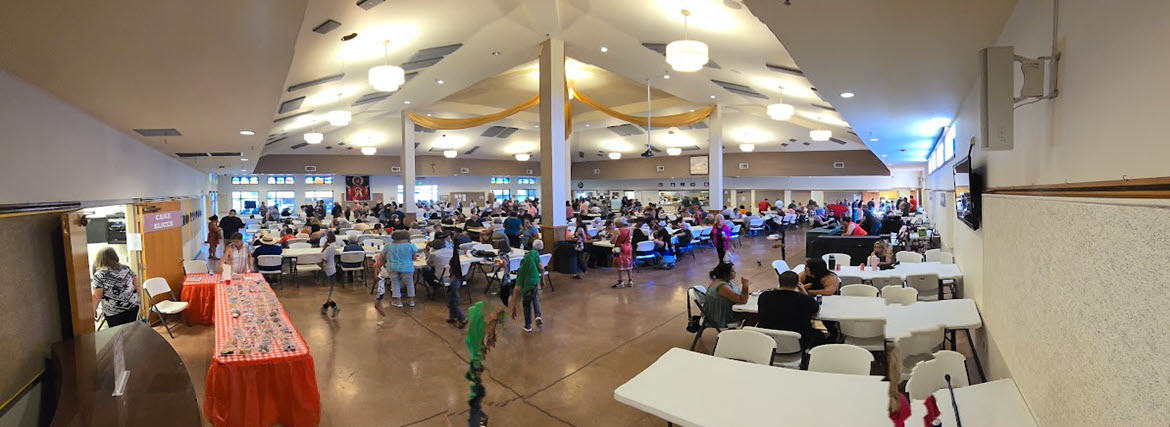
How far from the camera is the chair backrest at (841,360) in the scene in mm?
2957

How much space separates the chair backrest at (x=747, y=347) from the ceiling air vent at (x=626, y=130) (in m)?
15.4

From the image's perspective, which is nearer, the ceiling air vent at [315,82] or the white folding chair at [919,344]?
the white folding chair at [919,344]

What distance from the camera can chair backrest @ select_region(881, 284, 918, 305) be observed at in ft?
14.7

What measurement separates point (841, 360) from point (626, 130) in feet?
53.8

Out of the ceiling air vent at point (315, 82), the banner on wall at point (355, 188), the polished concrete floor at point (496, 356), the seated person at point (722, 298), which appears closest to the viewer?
the polished concrete floor at point (496, 356)

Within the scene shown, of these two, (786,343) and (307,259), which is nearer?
(786,343)

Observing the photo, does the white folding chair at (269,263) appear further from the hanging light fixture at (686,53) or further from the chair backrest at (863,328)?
the chair backrest at (863,328)

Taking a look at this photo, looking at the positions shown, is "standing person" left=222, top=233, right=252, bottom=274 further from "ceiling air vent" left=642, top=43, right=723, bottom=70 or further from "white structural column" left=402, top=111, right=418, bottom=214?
"white structural column" left=402, top=111, right=418, bottom=214

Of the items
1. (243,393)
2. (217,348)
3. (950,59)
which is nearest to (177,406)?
(243,393)

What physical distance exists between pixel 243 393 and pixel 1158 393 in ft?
13.5

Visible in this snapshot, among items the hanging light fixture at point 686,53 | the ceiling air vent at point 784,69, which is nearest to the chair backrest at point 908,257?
the ceiling air vent at point 784,69

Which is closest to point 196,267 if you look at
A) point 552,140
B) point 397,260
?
point 397,260

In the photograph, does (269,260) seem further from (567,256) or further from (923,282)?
(923,282)

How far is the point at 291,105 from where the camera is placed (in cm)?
816
